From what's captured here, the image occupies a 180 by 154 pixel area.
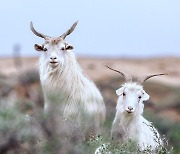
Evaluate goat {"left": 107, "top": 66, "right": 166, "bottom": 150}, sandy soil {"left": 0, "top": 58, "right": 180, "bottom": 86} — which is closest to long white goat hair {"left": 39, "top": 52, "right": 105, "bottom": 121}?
goat {"left": 107, "top": 66, "right": 166, "bottom": 150}

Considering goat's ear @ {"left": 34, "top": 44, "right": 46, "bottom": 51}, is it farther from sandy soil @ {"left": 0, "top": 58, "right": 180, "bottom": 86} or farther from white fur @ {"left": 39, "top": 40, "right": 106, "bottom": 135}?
sandy soil @ {"left": 0, "top": 58, "right": 180, "bottom": 86}

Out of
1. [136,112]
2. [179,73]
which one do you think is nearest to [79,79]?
[136,112]

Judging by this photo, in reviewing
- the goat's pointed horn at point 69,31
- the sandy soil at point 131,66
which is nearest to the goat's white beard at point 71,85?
the goat's pointed horn at point 69,31

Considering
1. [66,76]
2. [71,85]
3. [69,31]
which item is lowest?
[71,85]

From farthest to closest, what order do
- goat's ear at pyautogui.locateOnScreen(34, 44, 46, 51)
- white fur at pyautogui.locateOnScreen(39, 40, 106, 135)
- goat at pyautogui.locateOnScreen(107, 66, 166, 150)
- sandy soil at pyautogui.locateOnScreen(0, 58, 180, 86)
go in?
1. sandy soil at pyautogui.locateOnScreen(0, 58, 180, 86)
2. goat's ear at pyautogui.locateOnScreen(34, 44, 46, 51)
3. white fur at pyautogui.locateOnScreen(39, 40, 106, 135)
4. goat at pyautogui.locateOnScreen(107, 66, 166, 150)

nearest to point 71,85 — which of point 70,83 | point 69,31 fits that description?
point 70,83

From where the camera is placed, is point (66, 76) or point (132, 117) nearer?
point (132, 117)

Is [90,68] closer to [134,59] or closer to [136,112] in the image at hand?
[134,59]

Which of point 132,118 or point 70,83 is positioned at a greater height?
point 70,83

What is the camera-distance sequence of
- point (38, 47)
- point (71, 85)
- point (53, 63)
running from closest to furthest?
point (53, 63)
point (71, 85)
point (38, 47)

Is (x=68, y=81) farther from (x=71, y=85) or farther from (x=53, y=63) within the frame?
(x=53, y=63)

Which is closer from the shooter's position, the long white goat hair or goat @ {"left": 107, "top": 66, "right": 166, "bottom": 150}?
goat @ {"left": 107, "top": 66, "right": 166, "bottom": 150}

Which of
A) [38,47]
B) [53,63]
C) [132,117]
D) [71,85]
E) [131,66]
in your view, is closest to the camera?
[132,117]

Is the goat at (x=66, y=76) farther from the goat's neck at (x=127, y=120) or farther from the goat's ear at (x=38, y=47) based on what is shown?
the goat's neck at (x=127, y=120)
